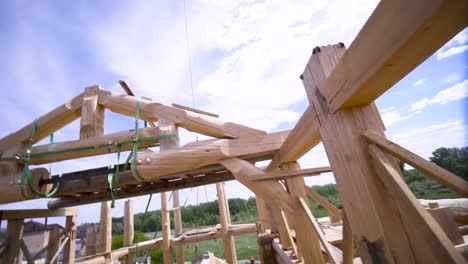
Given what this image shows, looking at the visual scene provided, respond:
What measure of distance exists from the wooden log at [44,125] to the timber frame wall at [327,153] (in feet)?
0.05

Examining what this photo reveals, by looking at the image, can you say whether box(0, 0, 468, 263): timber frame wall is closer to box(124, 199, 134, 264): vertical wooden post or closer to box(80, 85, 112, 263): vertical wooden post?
box(80, 85, 112, 263): vertical wooden post

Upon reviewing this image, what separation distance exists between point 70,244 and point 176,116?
12.3 ft

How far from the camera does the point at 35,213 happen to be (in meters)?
3.74

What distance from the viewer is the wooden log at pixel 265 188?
1.88 meters

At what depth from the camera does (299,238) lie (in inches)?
82.7

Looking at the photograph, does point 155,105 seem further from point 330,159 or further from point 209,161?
point 330,159

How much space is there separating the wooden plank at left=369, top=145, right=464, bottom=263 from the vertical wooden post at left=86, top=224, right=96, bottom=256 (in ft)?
29.5

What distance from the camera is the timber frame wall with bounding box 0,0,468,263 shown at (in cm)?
76

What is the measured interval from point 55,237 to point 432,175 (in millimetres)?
5607

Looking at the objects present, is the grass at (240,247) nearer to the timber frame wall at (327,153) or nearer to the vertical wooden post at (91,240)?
the vertical wooden post at (91,240)

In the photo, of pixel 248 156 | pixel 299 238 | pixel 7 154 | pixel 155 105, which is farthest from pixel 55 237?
pixel 299 238

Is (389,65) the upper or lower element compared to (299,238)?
upper

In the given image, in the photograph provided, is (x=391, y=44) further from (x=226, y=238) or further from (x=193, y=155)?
(x=226, y=238)

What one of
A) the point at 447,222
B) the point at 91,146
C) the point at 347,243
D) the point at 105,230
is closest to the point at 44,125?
the point at 91,146
